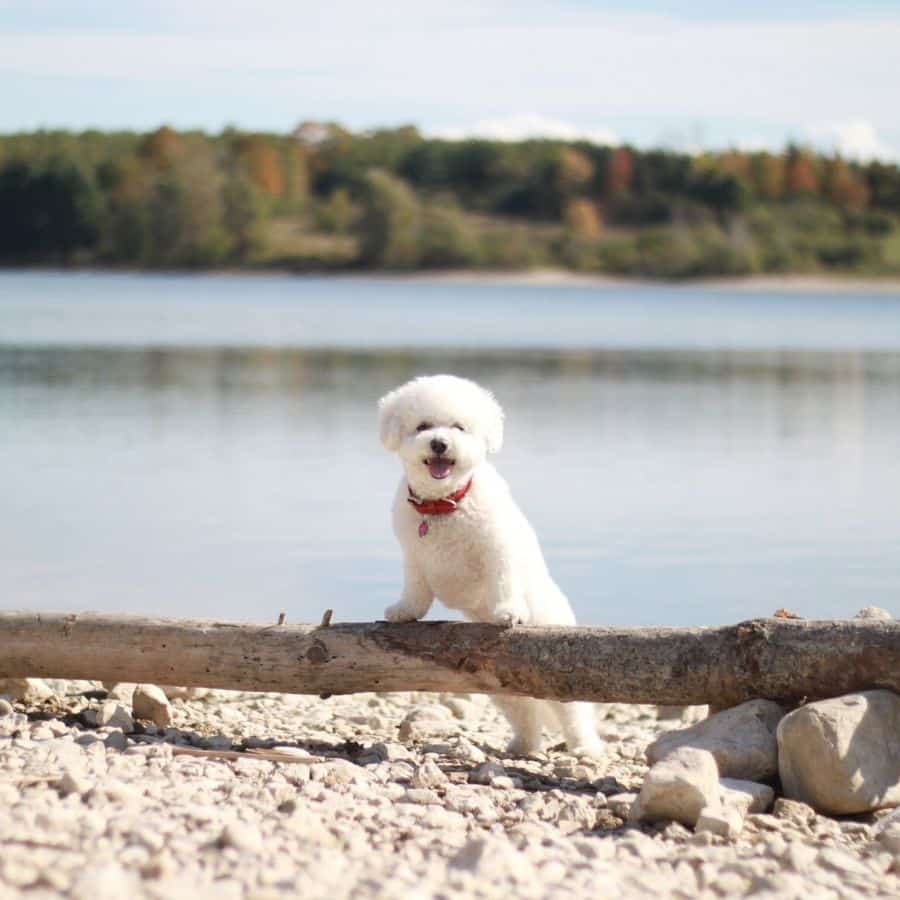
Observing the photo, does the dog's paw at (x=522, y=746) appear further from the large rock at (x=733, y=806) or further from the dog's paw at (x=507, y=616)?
the large rock at (x=733, y=806)

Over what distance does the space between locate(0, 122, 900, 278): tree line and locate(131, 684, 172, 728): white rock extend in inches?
3485

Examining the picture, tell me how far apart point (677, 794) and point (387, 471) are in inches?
441

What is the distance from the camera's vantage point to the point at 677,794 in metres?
5.55

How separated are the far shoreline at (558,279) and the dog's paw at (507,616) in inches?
3587

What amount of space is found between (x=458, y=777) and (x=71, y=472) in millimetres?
10845

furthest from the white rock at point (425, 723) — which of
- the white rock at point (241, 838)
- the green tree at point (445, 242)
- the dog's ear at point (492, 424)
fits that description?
the green tree at point (445, 242)

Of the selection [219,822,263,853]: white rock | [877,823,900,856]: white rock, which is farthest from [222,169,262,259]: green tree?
[219,822,263,853]: white rock

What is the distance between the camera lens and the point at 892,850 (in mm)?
5414

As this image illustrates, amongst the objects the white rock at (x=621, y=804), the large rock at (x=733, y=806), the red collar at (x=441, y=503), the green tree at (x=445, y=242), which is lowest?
the white rock at (x=621, y=804)

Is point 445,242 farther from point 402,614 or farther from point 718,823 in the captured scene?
point 718,823

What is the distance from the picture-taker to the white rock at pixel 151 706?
23.3 feet

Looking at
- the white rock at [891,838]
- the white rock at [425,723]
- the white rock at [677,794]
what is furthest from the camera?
the white rock at [425,723]

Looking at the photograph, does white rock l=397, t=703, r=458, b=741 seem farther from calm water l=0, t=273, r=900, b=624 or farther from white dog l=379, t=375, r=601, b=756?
calm water l=0, t=273, r=900, b=624

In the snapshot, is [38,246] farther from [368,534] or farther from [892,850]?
[892,850]
